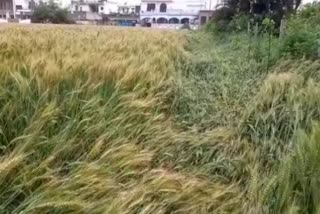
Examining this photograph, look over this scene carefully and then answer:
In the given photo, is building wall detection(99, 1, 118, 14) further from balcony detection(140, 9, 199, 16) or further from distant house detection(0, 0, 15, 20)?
distant house detection(0, 0, 15, 20)

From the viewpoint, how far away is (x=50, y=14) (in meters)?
40.1

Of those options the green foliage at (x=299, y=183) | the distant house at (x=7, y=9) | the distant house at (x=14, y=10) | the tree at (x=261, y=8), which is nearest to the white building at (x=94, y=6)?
the distant house at (x=14, y=10)

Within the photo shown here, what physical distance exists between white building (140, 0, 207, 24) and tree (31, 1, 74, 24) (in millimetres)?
12357

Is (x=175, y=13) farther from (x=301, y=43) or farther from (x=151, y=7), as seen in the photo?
(x=301, y=43)

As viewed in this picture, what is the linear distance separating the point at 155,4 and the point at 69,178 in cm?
5916

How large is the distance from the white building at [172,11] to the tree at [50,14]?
1236 centimetres

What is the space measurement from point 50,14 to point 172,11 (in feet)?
62.4

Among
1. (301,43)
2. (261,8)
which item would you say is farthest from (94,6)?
(301,43)

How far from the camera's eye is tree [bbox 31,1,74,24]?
40094 millimetres

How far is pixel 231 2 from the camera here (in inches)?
586

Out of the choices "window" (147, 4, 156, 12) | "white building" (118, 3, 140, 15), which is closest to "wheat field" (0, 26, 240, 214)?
"window" (147, 4, 156, 12)

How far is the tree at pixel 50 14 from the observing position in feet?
132

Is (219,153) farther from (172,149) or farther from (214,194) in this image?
(214,194)

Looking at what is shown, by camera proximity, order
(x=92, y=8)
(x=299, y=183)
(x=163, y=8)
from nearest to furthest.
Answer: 1. (x=299, y=183)
2. (x=163, y=8)
3. (x=92, y=8)
